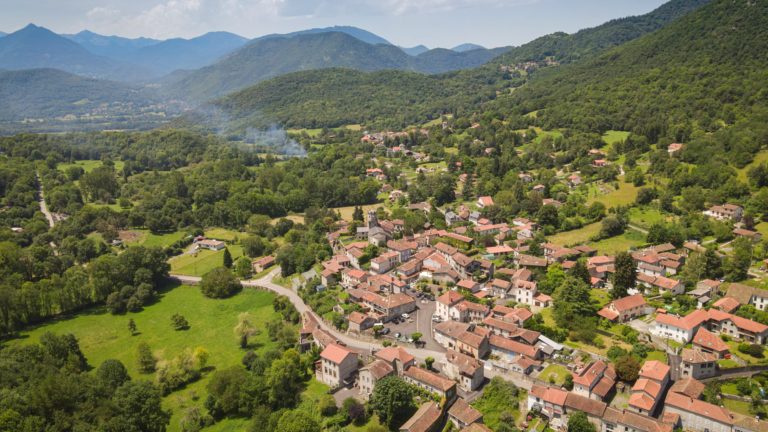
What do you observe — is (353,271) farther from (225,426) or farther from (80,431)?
(80,431)

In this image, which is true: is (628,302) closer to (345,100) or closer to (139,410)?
(139,410)

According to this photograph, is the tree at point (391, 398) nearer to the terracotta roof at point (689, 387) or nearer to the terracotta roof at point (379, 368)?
the terracotta roof at point (379, 368)

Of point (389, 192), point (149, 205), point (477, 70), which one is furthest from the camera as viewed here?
point (477, 70)

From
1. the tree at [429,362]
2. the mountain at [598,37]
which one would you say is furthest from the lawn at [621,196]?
the mountain at [598,37]

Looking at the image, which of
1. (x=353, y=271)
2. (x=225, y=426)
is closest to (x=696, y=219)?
(x=353, y=271)

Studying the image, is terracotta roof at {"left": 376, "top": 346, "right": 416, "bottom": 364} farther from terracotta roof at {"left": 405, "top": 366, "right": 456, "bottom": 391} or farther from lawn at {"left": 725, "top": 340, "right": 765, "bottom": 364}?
lawn at {"left": 725, "top": 340, "right": 765, "bottom": 364}

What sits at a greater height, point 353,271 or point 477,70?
point 477,70
